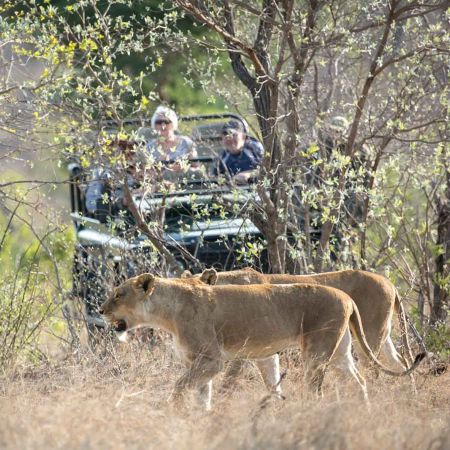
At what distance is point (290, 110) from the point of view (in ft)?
30.8

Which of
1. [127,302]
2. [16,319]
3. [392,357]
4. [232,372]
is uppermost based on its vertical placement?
[127,302]

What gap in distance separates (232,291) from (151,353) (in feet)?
4.99

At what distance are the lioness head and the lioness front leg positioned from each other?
525 mm

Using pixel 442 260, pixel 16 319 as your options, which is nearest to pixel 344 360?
pixel 16 319

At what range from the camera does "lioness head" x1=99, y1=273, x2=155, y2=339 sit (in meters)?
7.38

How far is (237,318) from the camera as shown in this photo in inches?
295

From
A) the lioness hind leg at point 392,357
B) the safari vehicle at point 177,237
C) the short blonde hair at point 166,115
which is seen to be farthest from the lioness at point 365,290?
the short blonde hair at point 166,115

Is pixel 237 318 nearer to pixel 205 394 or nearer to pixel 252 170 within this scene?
pixel 205 394

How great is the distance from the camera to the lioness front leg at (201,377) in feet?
22.8

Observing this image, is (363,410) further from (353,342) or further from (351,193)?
(351,193)

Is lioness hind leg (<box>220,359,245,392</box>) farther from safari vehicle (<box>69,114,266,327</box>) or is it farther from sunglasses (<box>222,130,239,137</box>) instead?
sunglasses (<box>222,130,239,137</box>)

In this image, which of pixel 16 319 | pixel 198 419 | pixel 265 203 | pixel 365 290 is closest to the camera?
pixel 198 419

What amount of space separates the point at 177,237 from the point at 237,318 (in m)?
3.05

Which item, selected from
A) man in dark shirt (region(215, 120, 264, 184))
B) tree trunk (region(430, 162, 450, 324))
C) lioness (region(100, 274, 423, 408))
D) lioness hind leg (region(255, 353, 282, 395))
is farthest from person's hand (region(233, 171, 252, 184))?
lioness (region(100, 274, 423, 408))
